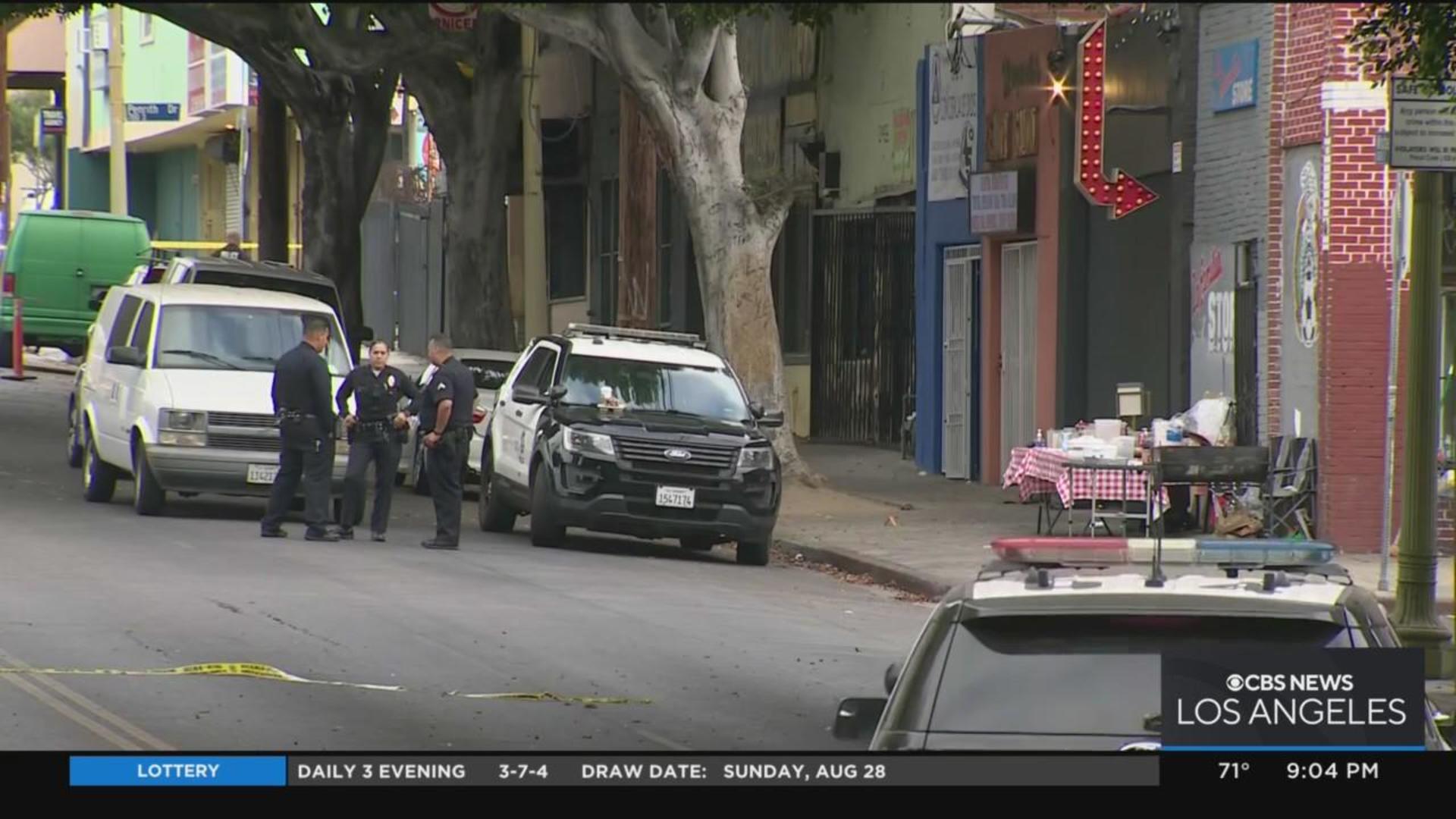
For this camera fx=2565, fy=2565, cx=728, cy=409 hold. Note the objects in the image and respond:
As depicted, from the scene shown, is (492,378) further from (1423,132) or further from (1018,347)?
(1423,132)

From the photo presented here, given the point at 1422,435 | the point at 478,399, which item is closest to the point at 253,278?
the point at 478,399

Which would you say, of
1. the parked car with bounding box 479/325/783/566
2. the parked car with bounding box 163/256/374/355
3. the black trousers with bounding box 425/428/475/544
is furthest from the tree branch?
the black trousers with bounding box 425/428/475/544

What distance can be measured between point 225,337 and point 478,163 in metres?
10.8

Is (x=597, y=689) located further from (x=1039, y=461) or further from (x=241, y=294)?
(x=241, y=294)

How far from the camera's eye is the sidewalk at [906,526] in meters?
19.5

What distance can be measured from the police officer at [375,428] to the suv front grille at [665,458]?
69.4 inches

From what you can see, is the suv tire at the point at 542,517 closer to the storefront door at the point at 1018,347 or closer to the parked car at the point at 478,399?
the parked car at the point at 478,399

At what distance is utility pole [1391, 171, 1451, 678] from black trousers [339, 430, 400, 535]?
888 cm

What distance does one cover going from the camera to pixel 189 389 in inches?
834

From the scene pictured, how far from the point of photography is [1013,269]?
89.5 feet

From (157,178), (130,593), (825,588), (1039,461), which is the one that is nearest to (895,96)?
(1039,461)

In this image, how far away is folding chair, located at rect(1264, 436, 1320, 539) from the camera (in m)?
20.2

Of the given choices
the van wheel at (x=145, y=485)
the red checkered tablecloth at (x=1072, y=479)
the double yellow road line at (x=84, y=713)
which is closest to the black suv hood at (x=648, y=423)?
the red checkered tablecloth at (x=1072, y=479)

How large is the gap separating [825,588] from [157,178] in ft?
178
